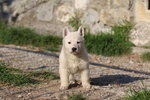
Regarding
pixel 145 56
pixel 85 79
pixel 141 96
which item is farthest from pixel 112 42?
pixel 141 96

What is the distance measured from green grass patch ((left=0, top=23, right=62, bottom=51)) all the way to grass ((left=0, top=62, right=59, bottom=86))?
3006 millimetres

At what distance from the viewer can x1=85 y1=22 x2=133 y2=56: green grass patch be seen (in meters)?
8.36

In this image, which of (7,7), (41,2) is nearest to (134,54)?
(41,2)

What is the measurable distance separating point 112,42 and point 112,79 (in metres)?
2.51

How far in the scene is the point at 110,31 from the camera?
9.04 m

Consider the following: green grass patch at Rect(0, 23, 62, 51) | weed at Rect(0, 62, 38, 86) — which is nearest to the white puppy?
weed at Rect(0, 62, 38, 86)

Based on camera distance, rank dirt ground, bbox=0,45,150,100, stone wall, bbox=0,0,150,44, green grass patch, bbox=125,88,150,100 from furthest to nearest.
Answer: stone wall, bbox=0,0,150,44 → dirt ground, bbox=0,45,150,100 → green grass patch, bbox=125,88,150,100

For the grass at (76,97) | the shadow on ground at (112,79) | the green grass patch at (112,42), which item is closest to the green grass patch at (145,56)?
the green grass patch at (112,42)

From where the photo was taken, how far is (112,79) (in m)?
6.06

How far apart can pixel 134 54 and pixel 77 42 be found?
3282 millimetres

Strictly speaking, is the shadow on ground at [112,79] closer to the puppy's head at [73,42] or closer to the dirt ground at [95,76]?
the dirt ground at [95,76]

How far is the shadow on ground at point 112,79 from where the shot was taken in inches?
229

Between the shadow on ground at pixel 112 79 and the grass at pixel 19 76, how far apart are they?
56 cm

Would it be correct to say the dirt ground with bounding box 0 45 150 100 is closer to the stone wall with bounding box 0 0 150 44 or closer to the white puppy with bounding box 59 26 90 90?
the white puppy with bounding box 59 26 90 90
